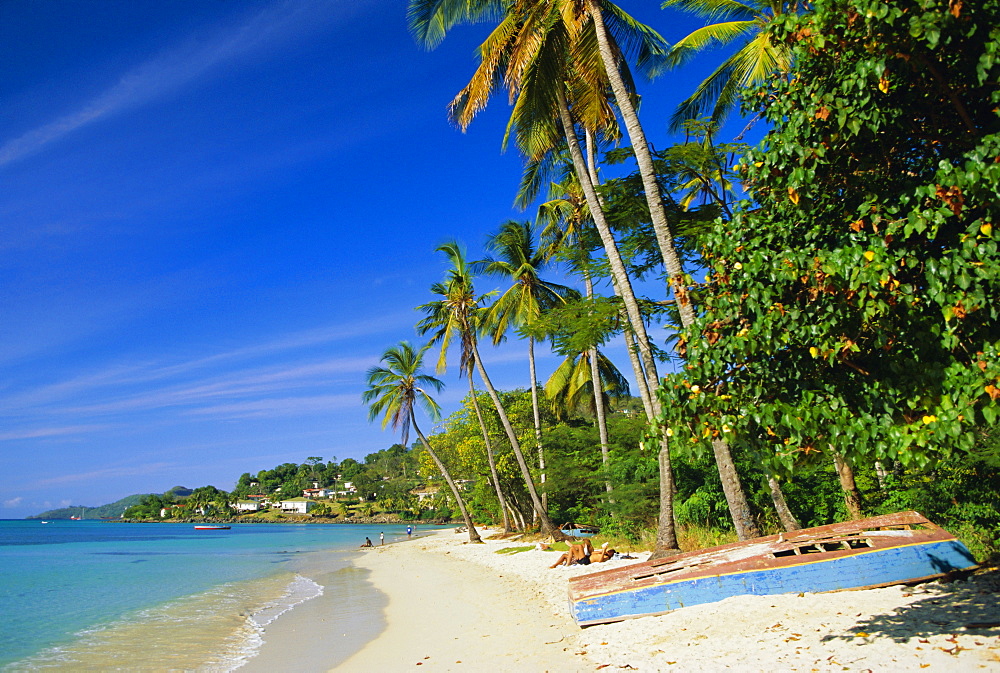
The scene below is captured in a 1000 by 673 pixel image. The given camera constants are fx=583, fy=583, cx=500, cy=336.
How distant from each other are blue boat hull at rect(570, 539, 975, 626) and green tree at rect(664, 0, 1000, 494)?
3639 millimetres

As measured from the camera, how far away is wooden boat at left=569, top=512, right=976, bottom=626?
272 inches

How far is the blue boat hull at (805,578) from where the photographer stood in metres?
6.87

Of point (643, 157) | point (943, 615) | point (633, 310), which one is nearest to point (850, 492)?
point (633, 310)

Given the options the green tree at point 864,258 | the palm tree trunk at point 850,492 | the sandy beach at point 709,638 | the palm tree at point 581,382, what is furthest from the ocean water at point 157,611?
the palm tree at point 581,382

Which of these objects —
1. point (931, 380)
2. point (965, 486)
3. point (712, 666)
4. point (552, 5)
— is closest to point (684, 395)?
point (931, 380)

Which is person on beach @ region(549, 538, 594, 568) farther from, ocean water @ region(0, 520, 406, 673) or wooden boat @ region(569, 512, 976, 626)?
wooden boat @ region(569, 512, 976, 626)

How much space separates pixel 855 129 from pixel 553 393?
79.2 ft

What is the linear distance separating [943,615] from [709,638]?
2.20 metres

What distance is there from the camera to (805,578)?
701 cm

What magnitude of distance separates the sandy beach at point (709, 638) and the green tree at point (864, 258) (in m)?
2.20

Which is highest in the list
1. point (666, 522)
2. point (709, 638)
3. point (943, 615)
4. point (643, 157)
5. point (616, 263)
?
point (643, 157)

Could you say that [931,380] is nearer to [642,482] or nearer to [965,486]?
[965,486]

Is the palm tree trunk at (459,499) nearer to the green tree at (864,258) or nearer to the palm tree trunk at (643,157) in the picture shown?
the palm tree trunk at (643,157)

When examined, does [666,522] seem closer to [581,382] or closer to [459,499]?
[581,382]
